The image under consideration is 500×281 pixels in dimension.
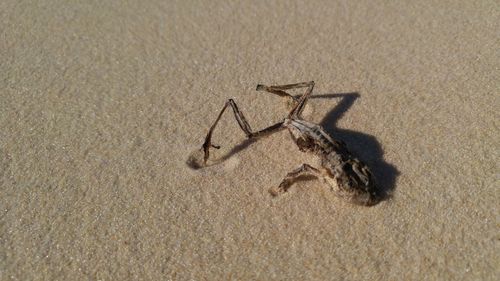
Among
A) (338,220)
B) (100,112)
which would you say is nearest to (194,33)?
(100,112)

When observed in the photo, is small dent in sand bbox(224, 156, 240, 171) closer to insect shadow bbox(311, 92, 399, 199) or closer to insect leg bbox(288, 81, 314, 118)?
insect leg bbox(288, 81, 314, 118)

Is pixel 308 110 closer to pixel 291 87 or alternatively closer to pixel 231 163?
pixel 291 87

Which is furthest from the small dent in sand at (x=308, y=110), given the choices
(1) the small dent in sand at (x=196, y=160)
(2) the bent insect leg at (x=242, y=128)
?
(1) the small dent in sand at (x=196, y=160)

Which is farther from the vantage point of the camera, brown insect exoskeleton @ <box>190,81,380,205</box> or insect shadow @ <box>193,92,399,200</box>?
insect shadow @ <box>193,92,399,200</box>

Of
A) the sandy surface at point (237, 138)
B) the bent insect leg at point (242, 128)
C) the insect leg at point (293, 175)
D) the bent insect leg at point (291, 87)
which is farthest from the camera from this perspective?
the bent insect leg at point (291, 87)

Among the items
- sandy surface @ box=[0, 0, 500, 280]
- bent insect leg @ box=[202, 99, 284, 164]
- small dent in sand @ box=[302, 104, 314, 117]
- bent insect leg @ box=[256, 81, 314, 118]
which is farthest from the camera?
small dent in sand @ box=[302, 104, 314, 117]

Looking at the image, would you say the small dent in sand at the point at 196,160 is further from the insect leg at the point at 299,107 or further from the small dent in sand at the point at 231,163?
the insect leg at the point at 299,107

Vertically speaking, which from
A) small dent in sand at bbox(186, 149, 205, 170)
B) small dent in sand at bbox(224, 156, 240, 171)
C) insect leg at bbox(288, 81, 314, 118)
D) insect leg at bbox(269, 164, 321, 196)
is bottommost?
small dent in sand at bbox(186, 149, 205, 170)

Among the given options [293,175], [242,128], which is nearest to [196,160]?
[242,128]

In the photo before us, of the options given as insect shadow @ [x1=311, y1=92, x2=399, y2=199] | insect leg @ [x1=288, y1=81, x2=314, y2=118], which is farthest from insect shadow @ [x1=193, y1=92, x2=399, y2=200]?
insect leg @ [x1=288, y1=81, x2=314, y2=118]
